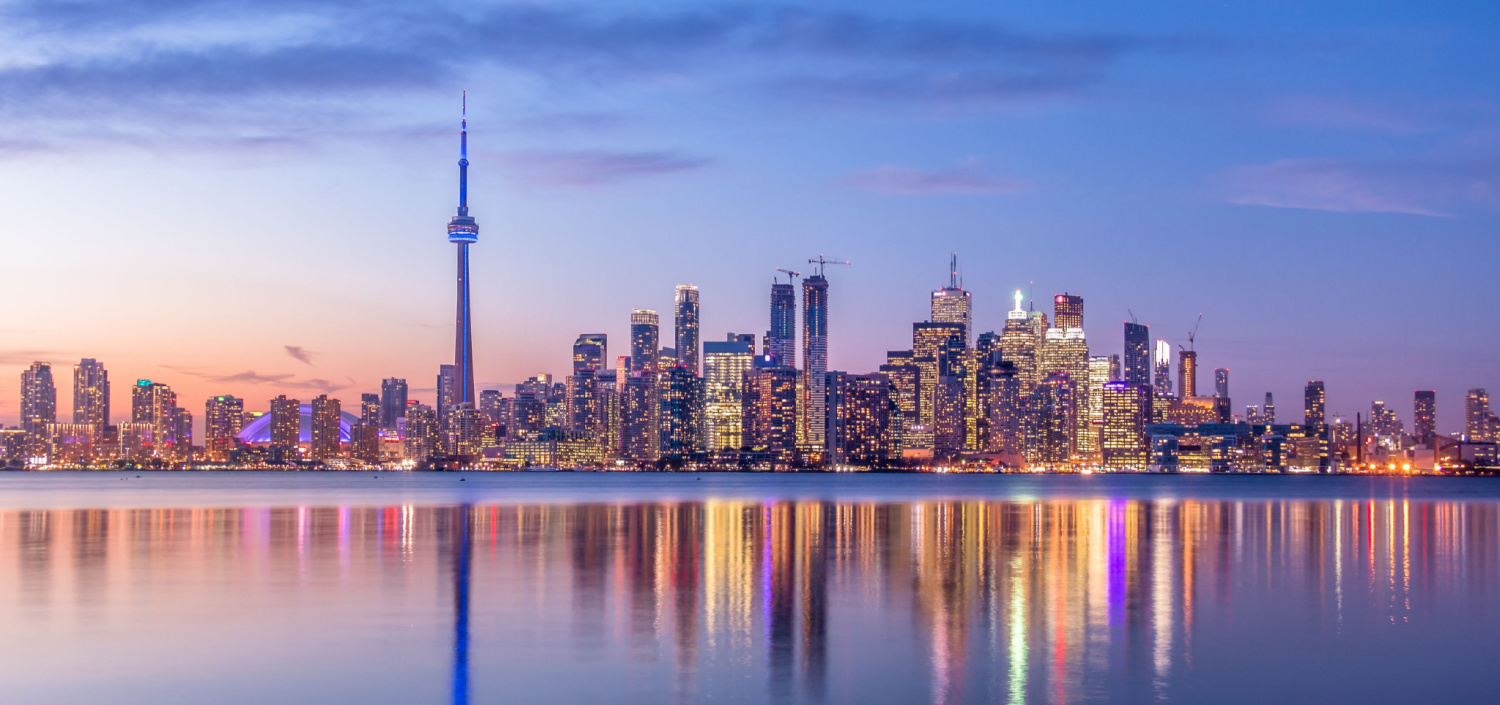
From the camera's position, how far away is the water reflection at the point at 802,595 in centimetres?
2605

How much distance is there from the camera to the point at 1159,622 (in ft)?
112

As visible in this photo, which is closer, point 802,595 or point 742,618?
point 742,618

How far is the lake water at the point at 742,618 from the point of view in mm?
24938

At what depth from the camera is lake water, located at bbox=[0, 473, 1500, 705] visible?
2494 centimetres

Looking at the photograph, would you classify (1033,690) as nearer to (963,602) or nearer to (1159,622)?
(1159,622)

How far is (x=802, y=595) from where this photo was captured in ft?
131

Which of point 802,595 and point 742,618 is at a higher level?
point 742,618

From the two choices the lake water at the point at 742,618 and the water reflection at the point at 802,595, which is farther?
the water reflection at the point at 802,595

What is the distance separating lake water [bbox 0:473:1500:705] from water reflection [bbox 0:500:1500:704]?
144 millimetres

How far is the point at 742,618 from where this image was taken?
33.8 m

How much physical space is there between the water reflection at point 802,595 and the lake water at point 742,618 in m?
0.14

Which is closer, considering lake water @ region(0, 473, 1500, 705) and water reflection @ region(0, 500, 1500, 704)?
lake water @ region(0, 473, 1500, 705)

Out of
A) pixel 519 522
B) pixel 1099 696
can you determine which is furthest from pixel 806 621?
pixel 519 522

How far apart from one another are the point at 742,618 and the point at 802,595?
248 inches
